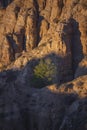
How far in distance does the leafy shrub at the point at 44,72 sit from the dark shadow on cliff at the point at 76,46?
8.49m

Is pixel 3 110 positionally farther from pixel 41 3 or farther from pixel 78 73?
pixel 41 3

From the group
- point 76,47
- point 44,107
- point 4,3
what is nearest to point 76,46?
point 76,47

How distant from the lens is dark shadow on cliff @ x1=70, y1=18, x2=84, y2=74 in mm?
130000

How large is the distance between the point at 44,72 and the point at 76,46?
55.5ft

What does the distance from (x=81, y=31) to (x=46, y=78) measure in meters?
23.3

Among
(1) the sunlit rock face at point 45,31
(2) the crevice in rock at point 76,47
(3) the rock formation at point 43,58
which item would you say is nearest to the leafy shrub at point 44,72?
(3) the rock formation at point 43,58

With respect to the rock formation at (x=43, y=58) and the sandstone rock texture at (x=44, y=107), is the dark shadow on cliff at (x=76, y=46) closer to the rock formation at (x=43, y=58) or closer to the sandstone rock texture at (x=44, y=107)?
the rock formation at (x=43, y=58)

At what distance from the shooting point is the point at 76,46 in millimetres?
134375

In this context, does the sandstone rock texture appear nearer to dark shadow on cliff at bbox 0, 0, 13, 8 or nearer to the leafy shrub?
the leafy shrub

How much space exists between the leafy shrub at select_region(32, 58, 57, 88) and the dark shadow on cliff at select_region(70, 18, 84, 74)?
849 centimetres

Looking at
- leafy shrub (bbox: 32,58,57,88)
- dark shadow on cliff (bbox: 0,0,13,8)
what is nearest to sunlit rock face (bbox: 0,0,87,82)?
leafy shrub (bbox: 32,58,57,88)

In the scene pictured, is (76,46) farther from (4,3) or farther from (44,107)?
(44,107)

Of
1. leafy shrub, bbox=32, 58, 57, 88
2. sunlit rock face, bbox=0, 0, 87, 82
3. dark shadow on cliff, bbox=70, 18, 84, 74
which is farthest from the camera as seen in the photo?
dark shadow on cliff, bbox=70, 18, 84, 74

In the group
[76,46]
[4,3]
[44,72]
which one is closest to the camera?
[44,72]
